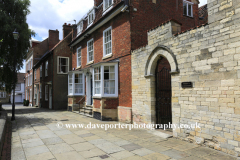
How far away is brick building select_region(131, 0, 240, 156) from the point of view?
4734 mm

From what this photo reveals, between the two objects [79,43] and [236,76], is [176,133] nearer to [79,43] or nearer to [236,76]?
[236,76]

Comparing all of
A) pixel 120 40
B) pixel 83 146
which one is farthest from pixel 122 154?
pixel 120 40

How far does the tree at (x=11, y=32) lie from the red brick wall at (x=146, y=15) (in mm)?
10624

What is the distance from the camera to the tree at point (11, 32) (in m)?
14.0

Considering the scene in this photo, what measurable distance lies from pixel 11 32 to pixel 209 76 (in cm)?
1558

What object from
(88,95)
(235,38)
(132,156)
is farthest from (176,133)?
(88,95)

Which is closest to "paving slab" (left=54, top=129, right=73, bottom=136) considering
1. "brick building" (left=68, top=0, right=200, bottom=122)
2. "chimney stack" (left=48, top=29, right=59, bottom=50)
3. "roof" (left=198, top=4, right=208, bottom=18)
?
"brick building" (left=68, top=0, right=200, bottom=122)

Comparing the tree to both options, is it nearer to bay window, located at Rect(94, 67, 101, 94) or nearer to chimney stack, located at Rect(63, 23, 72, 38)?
chimney stack, located at Rect(63, 23, 72, 38)

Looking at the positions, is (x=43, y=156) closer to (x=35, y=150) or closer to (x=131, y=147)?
(x=35, y=150)

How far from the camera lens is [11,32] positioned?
1441 centimetres

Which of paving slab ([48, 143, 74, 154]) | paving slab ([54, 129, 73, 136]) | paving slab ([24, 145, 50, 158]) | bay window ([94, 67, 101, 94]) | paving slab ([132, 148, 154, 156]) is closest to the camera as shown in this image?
paving slab ([132, 148, 154, 156])

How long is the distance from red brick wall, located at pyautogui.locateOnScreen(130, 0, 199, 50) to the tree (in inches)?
418

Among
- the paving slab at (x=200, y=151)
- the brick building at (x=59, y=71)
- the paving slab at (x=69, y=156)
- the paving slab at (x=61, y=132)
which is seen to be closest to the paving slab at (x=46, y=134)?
the paving slab at (x=61, y=132)

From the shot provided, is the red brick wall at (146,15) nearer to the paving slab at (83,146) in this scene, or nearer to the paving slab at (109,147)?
the paving slab at (109,147)
